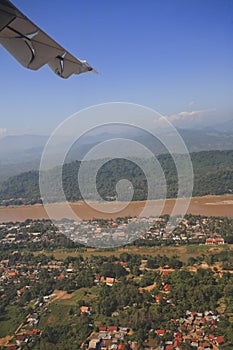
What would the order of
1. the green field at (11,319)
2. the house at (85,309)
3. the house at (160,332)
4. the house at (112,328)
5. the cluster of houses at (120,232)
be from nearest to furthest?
the house at (160,332)
the house at (112,328)
the green field at (11,319)
the house at (85,309)
the cluster of houses at (120,232)

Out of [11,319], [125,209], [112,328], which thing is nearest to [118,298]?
[112,328]

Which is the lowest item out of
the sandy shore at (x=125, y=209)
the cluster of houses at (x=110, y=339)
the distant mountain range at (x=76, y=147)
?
the cluster of houses at (x=110, y=339)

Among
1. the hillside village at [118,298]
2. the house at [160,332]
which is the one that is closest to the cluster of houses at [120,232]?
the hillside village at [118,298]

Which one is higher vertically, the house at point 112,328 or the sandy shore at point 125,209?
the sandy shore at point 125,209

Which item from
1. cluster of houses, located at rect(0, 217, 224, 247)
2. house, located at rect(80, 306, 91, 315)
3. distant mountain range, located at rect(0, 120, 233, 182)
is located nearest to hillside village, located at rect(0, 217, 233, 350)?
house, located at rect(80, 306, 91, 315)

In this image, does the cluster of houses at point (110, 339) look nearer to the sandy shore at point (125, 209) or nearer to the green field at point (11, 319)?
the green field at point (11, 319)

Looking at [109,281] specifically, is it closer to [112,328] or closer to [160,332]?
[112,328]

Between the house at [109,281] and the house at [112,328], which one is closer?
the house at [112,328]

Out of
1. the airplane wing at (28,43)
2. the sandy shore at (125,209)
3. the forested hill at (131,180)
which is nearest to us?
the airplane wing at (28,43)
